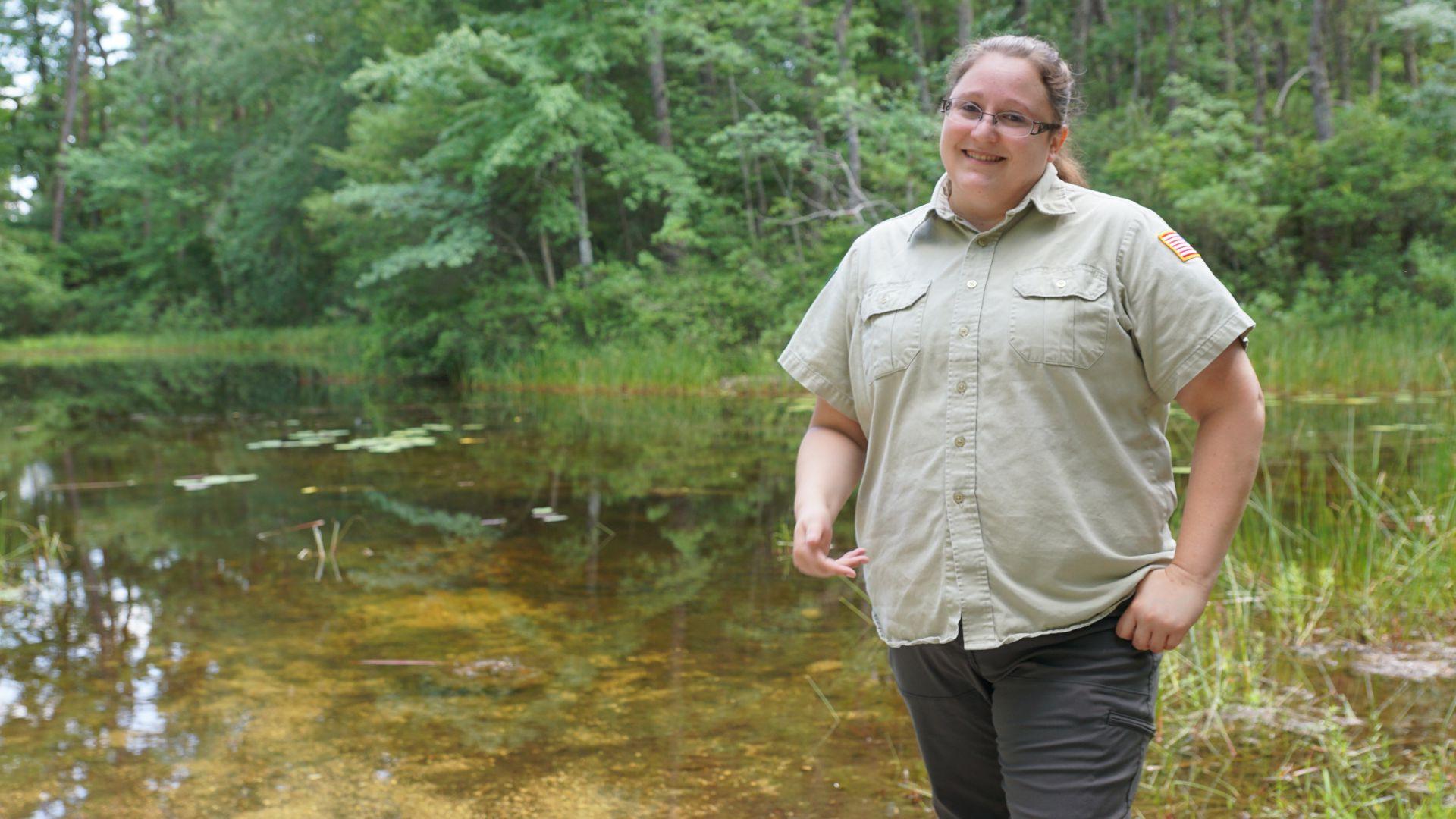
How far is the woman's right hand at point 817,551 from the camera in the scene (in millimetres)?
1736

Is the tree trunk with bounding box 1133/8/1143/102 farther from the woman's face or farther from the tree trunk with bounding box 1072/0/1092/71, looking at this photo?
the woman's face

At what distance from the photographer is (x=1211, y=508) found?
5.14ft

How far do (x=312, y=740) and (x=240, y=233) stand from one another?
23662 millimetres

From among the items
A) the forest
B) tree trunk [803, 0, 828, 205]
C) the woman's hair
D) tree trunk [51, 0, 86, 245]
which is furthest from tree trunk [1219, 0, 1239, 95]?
tree trunk [51, 0, 86, 245]

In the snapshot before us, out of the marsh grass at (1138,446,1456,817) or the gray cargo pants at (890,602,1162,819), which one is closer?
the gray cargo pants at (890,602,1162,819)

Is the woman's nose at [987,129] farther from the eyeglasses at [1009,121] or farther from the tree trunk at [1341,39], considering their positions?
Result: the tree trunk at [1341,39]

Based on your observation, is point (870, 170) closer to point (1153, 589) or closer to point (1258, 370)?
point (1258, 370)

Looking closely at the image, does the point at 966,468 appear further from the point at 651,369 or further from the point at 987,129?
the point at 651,369

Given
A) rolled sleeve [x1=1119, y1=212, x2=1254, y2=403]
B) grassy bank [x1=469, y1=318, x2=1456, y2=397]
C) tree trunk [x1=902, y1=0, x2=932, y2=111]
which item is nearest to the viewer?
rolled sleeve [x1=1119, y1=212, x2=1254, y2=403]

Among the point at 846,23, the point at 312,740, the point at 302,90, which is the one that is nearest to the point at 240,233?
the point at 302,90

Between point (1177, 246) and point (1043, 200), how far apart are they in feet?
0.62

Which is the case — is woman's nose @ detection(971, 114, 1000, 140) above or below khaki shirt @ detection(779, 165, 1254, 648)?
above

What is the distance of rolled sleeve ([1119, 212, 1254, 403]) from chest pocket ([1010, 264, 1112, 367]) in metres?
0.04

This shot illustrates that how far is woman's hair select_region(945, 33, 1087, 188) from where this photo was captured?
65.4 inches
